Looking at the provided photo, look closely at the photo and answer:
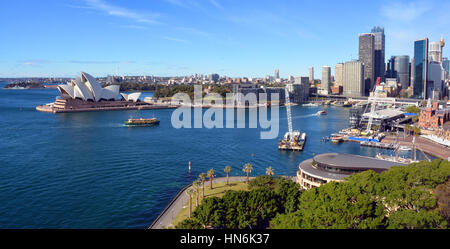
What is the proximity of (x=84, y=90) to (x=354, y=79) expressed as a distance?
62920 millimetres

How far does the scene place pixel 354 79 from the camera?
275ft

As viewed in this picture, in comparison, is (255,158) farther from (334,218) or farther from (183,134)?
(334,218)

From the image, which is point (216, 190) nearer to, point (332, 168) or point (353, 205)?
point (332, 168)

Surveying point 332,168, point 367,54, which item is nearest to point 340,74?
point 367,54

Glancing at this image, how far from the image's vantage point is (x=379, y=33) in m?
111

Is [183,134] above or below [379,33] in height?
below

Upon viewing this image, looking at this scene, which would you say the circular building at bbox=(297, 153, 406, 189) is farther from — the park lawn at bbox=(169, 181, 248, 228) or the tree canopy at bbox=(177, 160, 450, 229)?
the park lawn at bbox=(169, 181, 248, 228)

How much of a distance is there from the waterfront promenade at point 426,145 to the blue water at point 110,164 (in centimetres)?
285

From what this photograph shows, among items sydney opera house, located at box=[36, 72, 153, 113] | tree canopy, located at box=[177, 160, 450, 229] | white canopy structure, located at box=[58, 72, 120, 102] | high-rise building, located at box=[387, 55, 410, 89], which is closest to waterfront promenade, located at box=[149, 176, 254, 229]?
tree canopy, located at box=[177, 160, 450, 229]

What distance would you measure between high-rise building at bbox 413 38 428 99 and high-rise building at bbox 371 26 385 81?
81.5 feet

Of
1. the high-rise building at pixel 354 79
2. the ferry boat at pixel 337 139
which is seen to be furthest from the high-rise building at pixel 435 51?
the ferry boat at pixel 337 139

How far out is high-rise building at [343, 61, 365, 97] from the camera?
82.8 m
